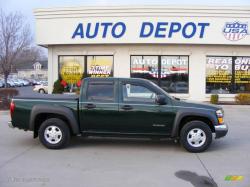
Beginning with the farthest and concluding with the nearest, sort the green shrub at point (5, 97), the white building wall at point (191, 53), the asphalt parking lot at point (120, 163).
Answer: the white building wall at point (191, 53) → the green shrub at point (5, 97) → the asphalt parking lot at point (120, 163)

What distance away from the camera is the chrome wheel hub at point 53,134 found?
853 cm

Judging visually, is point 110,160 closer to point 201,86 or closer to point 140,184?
point 140,184

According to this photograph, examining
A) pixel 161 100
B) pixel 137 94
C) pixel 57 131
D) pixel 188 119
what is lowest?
pixel 57 131

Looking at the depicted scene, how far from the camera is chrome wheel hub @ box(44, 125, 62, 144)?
→ 8.53m

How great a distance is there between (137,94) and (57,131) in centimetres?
206

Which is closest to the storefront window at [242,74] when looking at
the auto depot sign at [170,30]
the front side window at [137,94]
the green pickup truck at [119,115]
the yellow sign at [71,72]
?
the auto depot sign at [170,30]

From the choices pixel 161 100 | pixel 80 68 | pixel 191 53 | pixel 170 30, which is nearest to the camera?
pixel 161 100

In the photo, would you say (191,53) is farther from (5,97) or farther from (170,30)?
(5,97)

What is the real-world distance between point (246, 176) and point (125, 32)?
44.2ft

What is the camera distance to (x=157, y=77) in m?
19.8

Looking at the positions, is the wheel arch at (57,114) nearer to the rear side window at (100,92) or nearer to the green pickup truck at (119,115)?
the green pickup truck at (119,115)

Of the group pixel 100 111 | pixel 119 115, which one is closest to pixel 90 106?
pixel 100 111

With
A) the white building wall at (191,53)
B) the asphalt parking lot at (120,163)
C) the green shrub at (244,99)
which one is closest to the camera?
the asphalt parking lot at (120,163)

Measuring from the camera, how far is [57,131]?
8.54 meters
